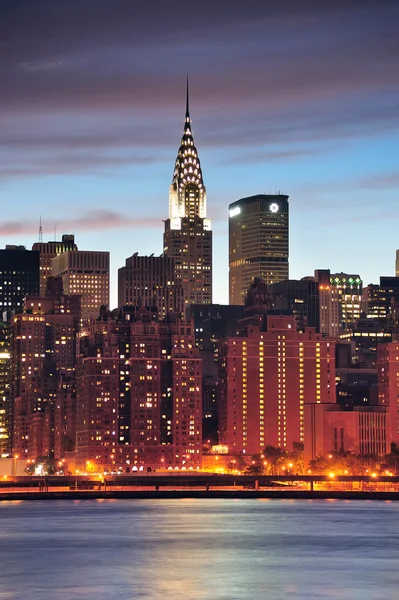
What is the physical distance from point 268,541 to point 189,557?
2360 cm

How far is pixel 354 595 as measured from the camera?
11056 centimetres

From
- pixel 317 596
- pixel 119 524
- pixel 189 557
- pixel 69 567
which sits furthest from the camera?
pixel 119 524

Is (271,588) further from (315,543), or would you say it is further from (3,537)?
(3,537)

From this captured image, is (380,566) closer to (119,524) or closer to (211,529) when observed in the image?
(211,529)

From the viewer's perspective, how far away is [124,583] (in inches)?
4685

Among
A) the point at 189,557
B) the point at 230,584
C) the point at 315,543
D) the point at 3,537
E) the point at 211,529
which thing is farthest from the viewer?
the point at 211,529

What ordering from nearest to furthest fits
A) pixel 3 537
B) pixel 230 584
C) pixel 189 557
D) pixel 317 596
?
pixel 317 596, pixel 230 584, pixel 189 557, pixel 3 537

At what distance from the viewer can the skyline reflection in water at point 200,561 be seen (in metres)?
114

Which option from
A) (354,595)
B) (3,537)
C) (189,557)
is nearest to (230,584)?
(354,595)

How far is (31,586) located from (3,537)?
55010 millimetres

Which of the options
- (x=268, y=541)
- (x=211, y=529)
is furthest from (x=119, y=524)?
(x=268, y=541)

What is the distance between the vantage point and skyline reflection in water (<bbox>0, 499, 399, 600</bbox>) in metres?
114

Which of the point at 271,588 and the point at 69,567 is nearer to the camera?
the point at 271,588

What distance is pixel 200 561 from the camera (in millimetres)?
137250
